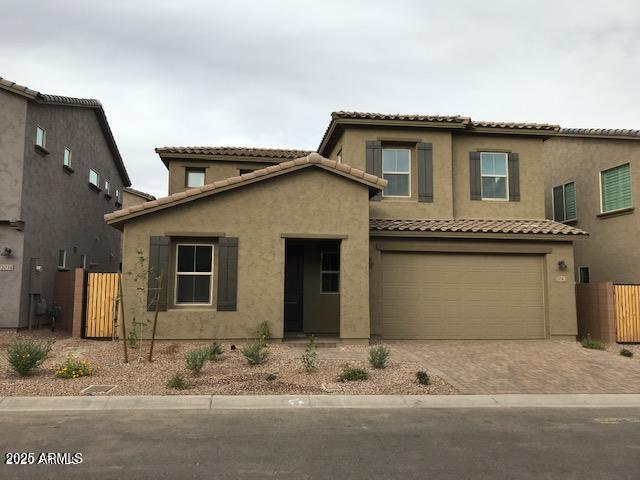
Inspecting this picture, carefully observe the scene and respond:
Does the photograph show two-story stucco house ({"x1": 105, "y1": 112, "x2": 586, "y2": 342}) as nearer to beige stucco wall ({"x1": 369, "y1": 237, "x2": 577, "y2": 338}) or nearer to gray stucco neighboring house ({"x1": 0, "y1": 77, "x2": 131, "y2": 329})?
beige stucco wall ({"x1": 369, "y1": 237, "x2": 577, "y2": 338})

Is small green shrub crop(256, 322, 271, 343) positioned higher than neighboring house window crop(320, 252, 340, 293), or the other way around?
neighboring house window crop(320, 252, 340, 293)

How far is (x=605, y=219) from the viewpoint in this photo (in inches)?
682

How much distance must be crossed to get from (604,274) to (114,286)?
15.3m

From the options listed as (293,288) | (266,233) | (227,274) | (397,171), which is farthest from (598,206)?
(227,274)

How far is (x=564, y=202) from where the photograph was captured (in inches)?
768

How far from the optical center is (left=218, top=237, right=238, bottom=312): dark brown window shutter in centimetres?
1245

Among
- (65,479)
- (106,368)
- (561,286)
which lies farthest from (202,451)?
(561,286)

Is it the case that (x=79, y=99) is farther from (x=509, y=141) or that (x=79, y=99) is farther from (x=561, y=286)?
(x=561, y=286)

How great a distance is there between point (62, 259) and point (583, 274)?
59.4 ft

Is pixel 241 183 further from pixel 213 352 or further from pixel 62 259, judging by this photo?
pixel 62 259

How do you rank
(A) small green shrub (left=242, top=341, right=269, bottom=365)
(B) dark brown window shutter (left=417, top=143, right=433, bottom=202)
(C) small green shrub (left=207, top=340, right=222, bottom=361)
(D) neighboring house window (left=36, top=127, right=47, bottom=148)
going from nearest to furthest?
(A) small green shrub (left=242, top=341, right=269, bottom=365) → (C) small green shrub (left=207, top=340, right=222, bottom=361) → (B) dark brown window shutter (left=417, top=143, right=433, bottom=202) → (D) neighboring house window (left=36, top=127, right=47, bottom=148)

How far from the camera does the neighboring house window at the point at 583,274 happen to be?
18266 millimetres

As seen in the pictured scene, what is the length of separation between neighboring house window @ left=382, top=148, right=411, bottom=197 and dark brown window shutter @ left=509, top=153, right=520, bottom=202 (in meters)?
3.21

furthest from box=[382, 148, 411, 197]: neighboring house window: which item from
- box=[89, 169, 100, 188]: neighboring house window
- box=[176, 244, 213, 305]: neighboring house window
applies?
box=[89, 169, 100, 188]: neighboring house window
